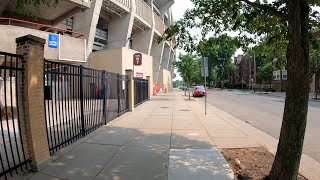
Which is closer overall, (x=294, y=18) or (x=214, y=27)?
(x=294, y=18)

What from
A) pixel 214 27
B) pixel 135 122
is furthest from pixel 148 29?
pixel 214 27

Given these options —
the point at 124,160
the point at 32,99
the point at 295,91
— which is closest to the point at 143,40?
the point at 124,160

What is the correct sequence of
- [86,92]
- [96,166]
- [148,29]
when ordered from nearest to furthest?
[96,166]
[86,92]
[148,29]

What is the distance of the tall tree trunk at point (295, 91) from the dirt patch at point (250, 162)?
2.04 feet

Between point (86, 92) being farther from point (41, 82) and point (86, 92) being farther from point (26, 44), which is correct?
point (26, 44)

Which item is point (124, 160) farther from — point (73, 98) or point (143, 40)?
point (143, 40)

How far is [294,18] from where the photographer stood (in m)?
4.20

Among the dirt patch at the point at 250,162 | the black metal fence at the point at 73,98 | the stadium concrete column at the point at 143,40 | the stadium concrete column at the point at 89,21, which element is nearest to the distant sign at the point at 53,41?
the black metal fence at the point at 73,98

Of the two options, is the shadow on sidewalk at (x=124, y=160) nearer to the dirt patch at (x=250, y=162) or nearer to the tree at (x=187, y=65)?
the dirt patch at (x=250, y=162)

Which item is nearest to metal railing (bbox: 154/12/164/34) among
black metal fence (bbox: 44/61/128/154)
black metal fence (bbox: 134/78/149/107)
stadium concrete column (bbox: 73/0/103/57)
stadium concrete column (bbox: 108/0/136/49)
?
stadium concrete column (bbox: 108/0/136/49)

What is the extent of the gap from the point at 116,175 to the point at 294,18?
3859 mm

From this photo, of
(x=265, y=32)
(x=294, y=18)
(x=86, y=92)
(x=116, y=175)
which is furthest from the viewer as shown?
(x=86, y=92)

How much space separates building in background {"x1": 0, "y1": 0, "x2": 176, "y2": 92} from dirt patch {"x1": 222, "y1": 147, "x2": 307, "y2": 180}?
3676 millimetres

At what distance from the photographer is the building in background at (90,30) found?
604 inches
